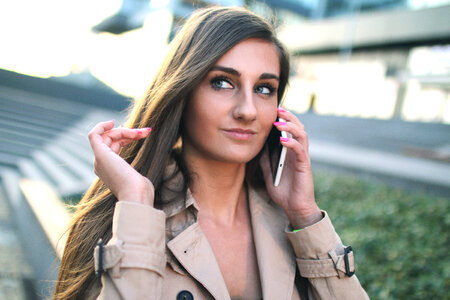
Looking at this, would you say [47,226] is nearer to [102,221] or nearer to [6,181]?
[102,221]

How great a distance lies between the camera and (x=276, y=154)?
7.06 ft

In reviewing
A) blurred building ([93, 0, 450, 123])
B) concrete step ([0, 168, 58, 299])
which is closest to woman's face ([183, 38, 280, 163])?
concrete step ([0, 168, 58, 299])

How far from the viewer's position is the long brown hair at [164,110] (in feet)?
5.45

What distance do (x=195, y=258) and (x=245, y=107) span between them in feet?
2.67

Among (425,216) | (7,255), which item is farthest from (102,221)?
(425,216)

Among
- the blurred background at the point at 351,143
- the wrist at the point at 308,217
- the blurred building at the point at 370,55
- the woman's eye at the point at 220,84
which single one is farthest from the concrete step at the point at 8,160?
the blurred building at the point at 370,55

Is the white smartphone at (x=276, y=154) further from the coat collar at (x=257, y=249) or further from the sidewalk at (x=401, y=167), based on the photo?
the sidewalk at (x=401, y=167)

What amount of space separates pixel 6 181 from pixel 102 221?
6173 millimetres

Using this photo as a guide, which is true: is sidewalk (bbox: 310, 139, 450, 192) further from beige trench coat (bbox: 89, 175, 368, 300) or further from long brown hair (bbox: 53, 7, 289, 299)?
long brown hair (bbox: 53, 7, 289, 299)

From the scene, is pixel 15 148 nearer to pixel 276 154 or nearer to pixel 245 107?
→ pixel 276 154

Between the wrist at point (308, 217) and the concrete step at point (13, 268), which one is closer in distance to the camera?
the wrist at point (308, 217)

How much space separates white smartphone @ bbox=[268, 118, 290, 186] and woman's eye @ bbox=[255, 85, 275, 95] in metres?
0.19

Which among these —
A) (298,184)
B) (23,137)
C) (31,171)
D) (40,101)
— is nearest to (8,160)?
(31,171)

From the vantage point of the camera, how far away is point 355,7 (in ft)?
103
